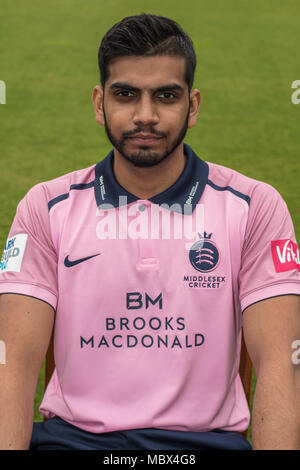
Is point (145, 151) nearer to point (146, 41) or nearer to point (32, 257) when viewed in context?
point (146, 41)

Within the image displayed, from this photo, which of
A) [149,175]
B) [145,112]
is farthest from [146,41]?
[149,175]

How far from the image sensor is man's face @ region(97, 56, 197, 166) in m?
1.85

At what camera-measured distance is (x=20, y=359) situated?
1.81 metres

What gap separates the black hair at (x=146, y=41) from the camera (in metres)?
1.84

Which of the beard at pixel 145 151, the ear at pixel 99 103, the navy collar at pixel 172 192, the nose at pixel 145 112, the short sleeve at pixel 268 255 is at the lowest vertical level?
the short sleeve at pixel 268 255

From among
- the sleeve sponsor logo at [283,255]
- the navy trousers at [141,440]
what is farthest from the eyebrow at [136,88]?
the navy trousers at [141,440]

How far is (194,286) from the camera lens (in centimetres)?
187

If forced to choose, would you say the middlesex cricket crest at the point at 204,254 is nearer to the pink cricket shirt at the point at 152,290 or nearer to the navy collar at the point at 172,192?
the pink cricket shirt at the point at 152,290

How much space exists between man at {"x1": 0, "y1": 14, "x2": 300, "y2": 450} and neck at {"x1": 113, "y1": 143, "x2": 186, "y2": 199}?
1 centimetres

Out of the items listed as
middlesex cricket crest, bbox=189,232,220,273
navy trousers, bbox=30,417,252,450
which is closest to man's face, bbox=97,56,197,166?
middlesex cricket crest, bbox=189,232,220,273

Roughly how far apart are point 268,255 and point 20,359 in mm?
654

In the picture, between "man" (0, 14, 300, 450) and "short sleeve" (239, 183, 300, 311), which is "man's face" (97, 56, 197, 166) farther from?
"short sleeve" (239, 183, 300, 311)

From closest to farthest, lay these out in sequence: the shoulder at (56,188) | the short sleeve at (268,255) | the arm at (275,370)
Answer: the arm at (275,370) < the short sleeve at (268,255) < the shoulder at (56,188)
